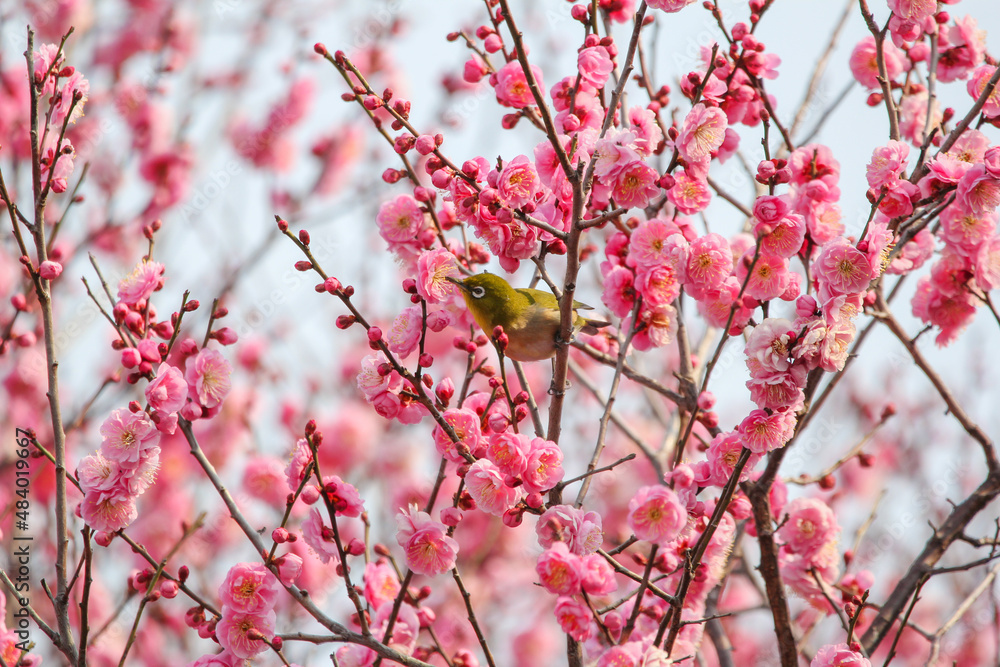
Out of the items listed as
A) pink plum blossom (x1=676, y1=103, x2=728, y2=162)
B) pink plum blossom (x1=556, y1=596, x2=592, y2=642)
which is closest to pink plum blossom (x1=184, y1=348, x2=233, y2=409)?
pink plum blossom (x1=556, y1=596, x2=592, y2=642)

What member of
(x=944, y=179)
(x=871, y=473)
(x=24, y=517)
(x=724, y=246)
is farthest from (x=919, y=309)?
(x=871, y=473)

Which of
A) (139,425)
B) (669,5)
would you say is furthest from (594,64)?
(139,425)

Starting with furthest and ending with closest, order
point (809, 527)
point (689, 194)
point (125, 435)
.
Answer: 1. point (809, 527)
2. point (689, 194)
3. point (125, 435)

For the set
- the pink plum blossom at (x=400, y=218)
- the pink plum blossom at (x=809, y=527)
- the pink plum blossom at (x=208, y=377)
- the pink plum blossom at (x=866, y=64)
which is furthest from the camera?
the pink plum blossom at (x=866, y=64)

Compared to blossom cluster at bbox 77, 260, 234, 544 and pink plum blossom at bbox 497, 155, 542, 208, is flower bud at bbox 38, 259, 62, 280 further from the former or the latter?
pink plum blossom at bbox 497, 155, 542, 208

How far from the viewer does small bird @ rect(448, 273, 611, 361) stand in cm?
287

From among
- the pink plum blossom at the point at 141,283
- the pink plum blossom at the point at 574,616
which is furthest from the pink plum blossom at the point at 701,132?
the pink plum blossom at the point at 141,283

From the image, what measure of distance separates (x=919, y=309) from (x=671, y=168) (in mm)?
1426

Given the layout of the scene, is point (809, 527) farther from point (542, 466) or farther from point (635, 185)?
point (635, 185)

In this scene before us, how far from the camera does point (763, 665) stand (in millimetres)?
5789

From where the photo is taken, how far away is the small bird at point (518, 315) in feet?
9.42

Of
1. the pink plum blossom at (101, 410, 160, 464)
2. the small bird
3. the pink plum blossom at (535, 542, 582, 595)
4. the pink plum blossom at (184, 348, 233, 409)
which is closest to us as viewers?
the pink plum blossom at (535, 542, 582, 595)

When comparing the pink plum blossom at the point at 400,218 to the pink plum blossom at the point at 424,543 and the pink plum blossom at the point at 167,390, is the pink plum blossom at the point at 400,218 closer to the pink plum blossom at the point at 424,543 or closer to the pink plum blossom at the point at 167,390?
the pink plum blossom at the point at 167,390

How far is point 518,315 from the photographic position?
3057mm
